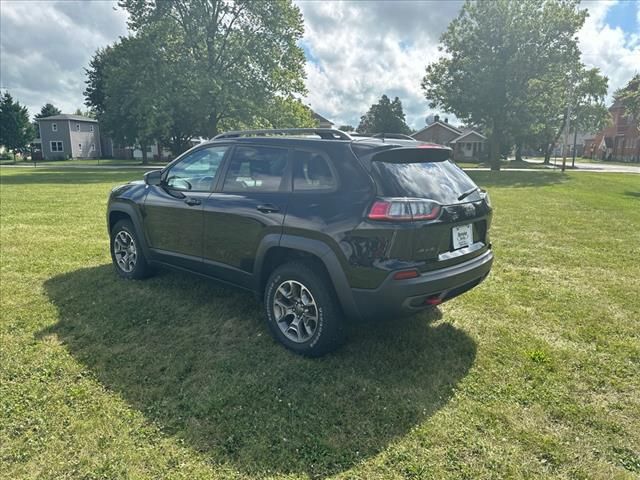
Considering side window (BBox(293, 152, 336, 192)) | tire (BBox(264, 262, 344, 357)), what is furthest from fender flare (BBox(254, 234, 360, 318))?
side window (BBox(293, 152, 336, 192))

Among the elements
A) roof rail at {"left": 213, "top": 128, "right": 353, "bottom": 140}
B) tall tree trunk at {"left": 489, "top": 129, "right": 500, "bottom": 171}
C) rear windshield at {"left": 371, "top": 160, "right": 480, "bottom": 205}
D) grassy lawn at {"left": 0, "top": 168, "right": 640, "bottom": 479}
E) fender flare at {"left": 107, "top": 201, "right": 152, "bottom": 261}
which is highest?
tall tree trunk at {"left": 489, "top": 129, "right": 500, "bottom": 171}

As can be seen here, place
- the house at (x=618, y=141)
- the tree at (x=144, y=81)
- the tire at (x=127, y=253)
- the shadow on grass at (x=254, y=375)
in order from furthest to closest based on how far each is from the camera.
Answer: the house at (x=618, y=141) < the tree at (x=144, y=81) < the tire at (x=127, y=253) < the shadow on grass at (x=254, y=375)

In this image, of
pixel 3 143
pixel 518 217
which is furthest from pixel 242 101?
pixel 3 143

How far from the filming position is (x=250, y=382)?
3.14m

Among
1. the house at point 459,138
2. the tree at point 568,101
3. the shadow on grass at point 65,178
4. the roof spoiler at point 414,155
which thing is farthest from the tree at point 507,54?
the house at point 459,138

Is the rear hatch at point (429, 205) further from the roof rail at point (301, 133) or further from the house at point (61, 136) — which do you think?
the house at point (61, 136)

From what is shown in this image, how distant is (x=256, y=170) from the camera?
383cm

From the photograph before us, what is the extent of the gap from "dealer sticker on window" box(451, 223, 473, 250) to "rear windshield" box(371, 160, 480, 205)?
0.22 meters

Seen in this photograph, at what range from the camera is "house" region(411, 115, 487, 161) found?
61.1m

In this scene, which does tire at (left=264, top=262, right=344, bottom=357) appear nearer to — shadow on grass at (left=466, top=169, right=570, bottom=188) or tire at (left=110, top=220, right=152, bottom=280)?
tire at (left=110, top=220, right=152, bottom=280)

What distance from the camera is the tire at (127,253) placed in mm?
5082

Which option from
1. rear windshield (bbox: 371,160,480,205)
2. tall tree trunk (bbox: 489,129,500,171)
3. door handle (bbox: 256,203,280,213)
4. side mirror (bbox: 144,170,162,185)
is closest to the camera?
rear windshield (bbox: 371,160,480,205)

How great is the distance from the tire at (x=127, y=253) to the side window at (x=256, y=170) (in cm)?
180

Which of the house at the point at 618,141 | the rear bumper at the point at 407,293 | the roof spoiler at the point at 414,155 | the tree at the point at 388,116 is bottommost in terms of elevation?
the rear bumper at the point at 407,293
